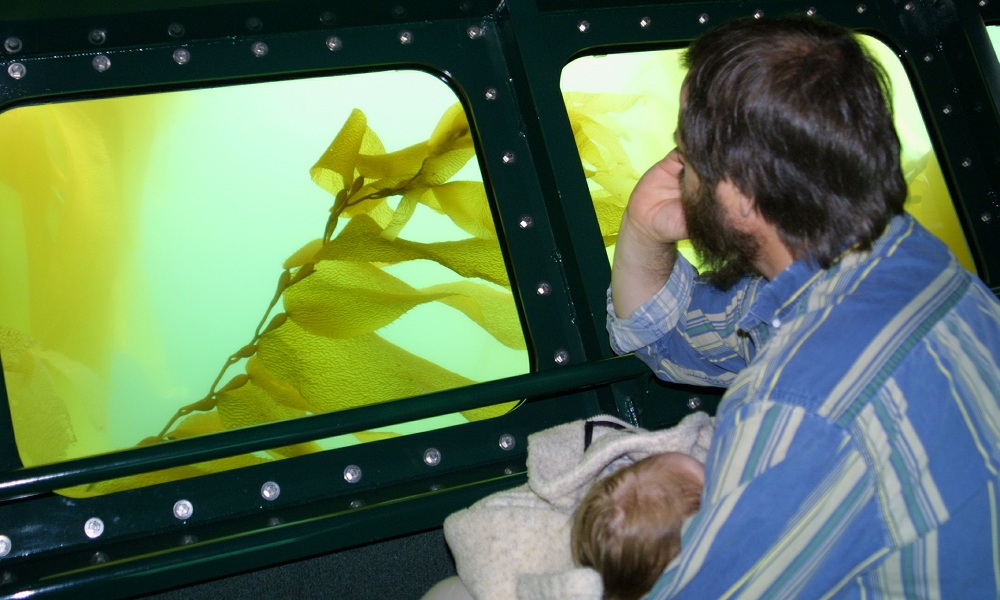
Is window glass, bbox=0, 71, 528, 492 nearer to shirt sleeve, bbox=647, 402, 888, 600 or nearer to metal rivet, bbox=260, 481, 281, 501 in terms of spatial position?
metal rivet, bbox=260, 481, 281, 501

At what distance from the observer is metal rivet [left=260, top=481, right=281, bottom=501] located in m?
2.04

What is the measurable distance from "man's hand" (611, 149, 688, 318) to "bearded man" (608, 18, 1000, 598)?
0.12 meters

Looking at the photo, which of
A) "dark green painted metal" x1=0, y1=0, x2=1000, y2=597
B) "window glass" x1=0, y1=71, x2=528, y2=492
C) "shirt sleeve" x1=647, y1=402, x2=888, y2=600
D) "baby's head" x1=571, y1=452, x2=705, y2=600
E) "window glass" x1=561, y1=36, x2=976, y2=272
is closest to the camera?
"shirt sleeve" x1=647, y1=402, x2=888, y2=600

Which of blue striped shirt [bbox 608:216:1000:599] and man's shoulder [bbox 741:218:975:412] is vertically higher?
man's shoulder [bbox 741:218:975:412]

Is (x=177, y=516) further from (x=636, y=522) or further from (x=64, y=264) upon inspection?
(x=636, y=522)

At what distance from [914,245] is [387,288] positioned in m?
1.18

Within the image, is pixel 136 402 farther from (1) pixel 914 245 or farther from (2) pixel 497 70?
(1) pixel 914 245

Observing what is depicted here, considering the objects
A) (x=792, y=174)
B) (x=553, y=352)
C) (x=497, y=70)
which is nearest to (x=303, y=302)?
(x=553, y=352)

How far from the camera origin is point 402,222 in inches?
93.4

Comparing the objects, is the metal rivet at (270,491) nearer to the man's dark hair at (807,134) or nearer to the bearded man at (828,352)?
the bearded man at (828,352)

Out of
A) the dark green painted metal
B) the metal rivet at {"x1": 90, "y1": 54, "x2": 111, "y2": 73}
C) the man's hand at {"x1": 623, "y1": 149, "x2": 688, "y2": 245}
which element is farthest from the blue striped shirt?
the metal rivet at {"x1": 90, "y1": 54, "x2": 111, "y2": 73}

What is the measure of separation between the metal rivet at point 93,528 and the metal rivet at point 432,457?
2.13 ft

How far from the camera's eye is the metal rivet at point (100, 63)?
222 cm

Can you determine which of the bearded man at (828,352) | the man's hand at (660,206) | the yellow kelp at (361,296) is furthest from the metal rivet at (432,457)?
the bearded man at (828,352)
